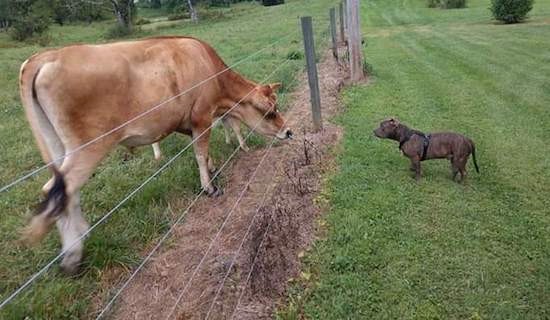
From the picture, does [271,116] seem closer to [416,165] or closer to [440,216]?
[416,165]

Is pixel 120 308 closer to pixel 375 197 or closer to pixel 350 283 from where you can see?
pixel 350 283

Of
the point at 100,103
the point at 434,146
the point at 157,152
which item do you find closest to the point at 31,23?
the point at 157,152

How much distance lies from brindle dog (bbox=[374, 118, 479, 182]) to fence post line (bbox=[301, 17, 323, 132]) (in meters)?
1.34

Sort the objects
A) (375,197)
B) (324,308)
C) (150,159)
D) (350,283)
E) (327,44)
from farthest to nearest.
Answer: (327,44), (150,159), (375,197), (350,283), (324,308)

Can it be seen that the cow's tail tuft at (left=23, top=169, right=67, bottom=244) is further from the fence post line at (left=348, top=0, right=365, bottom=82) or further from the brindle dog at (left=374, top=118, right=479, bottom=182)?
the fence post line at (left=348, top=0, right=365, bottom=82)

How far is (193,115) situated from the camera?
15.9 ft

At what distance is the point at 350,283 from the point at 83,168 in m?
2.29

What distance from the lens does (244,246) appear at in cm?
383

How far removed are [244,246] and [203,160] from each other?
59.6 inches

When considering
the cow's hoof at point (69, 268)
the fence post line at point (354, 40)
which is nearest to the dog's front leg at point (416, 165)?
the cow's hoof at point (69, 268)

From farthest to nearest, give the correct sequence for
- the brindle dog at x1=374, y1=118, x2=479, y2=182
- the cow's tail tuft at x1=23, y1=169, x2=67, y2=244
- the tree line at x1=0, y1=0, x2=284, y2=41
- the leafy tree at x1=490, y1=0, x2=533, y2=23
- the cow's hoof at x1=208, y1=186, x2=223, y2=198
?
the tree line at x1=0, y1=0, x2=284, y2=41 < the leafy tree at x1=490, y1=0, x2=533, y2=23 < the cow's hoof at x1=208, y1=186, x2=223, y2=198 < the brindle dog at x1=374, y1=118, x2=479, y2=182 < the cow's tail tuft at x1=23, y1=169, x2=67, y2=244

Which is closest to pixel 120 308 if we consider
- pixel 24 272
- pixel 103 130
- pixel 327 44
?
pixel 24 272

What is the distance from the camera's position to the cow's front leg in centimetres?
495

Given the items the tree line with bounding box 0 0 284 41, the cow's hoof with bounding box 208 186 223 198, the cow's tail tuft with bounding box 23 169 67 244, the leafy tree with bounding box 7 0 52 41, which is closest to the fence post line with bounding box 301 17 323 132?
the cow's hoof with bounding box 208 186 223 198
